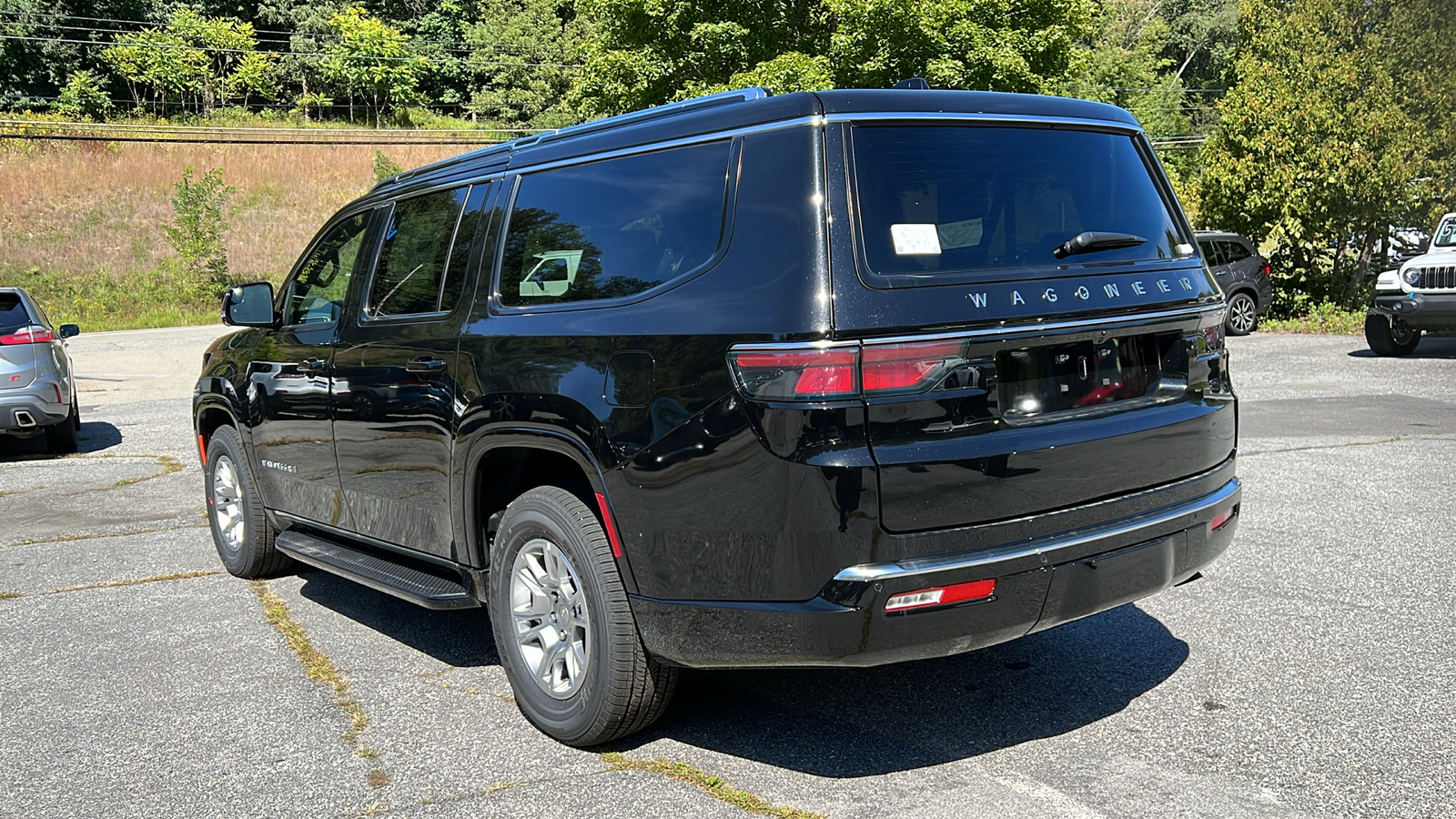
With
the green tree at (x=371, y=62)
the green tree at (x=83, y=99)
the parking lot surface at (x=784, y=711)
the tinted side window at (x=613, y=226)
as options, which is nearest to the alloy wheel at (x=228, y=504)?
the parking lot surface at (x=784, y=711)

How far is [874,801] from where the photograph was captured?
11.0 feet

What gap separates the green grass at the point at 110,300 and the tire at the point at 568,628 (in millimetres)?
31073

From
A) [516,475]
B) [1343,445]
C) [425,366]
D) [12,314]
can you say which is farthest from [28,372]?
[1343,445]

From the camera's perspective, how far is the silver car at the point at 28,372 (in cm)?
1066

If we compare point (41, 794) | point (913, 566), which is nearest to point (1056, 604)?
point (913, 566)

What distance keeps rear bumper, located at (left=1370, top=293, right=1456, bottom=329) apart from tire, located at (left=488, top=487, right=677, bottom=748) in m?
15.2

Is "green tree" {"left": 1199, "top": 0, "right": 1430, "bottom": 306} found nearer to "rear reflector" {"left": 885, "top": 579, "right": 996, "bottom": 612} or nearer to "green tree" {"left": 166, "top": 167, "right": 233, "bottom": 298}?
"rear reflector" {"left": 885, "top": 579, "right": 996, "bottom": 612}

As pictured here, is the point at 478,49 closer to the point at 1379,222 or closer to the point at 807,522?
the point at 1379,222

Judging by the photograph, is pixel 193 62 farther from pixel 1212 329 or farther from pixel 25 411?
pixel 1212 329

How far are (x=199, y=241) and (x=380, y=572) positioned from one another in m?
34.6

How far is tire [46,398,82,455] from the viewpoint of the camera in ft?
38.0

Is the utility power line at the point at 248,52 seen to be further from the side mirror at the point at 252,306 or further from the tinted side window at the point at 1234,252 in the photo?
the side mirror at the point at 252,306

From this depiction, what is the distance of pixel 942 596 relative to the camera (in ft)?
10.3

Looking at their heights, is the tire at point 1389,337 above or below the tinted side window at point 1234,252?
below
